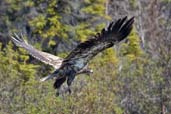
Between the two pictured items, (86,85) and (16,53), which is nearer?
(86,85)

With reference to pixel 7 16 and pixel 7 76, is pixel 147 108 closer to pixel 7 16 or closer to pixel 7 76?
pixel 7 76

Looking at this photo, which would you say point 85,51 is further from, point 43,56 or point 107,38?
point 43,56

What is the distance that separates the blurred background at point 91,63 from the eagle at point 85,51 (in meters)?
0.54

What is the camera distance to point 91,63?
20578 mm

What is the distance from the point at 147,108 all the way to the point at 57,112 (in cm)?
417

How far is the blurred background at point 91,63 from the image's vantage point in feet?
53.0

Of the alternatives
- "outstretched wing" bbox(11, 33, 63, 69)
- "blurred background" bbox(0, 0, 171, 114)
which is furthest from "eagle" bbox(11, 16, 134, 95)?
"blurred background" bbox(0, 0, 171, 114)

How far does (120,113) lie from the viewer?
55.8 ft

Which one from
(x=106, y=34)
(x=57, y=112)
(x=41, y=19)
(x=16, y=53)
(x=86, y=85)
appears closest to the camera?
(x=106, y=34)

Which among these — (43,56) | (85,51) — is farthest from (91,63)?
(85,51)

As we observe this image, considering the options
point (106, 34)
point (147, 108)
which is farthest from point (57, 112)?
point (147, 108)

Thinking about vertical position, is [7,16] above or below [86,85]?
above

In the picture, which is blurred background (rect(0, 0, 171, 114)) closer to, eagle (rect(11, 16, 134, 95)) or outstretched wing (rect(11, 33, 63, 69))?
eagle (rect(11, 16, 134, 95))

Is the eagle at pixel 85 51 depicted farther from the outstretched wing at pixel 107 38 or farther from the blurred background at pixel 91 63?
the blurred background at pixel 91 63
